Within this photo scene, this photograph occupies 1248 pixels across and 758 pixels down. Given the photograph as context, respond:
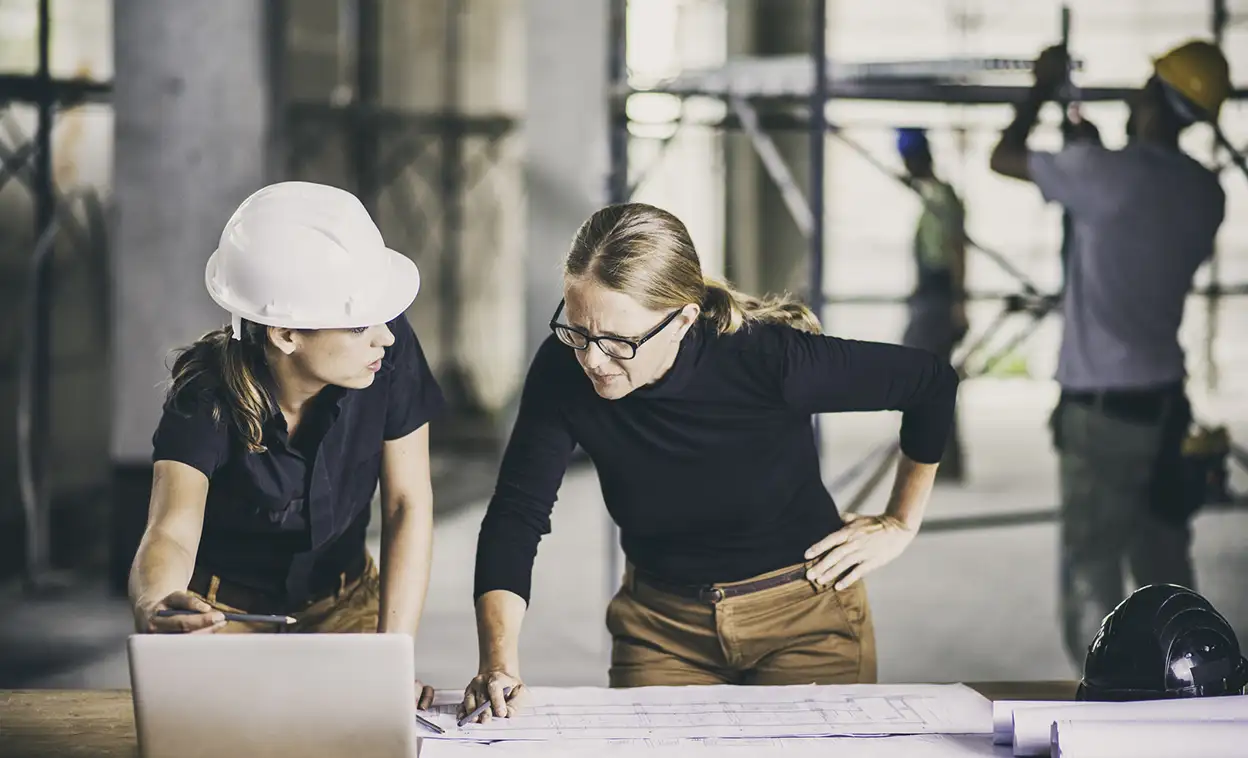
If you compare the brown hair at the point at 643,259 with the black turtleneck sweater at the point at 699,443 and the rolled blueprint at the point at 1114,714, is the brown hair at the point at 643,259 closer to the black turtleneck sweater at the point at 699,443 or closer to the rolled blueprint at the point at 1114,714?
the black turtleneck sweater at the point at 699,443

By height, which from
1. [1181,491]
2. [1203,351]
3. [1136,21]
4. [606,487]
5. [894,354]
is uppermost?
[1136,21]

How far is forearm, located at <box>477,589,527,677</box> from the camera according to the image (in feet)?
7.04

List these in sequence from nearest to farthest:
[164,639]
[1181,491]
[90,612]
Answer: [164,639], [1181,491], [90,612]

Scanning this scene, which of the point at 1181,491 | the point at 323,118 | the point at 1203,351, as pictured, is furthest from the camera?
the point at 1203,351

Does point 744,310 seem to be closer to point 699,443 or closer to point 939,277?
point 699,443

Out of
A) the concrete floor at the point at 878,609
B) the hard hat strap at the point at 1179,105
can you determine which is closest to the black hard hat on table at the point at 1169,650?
the hard hat strap at the point at 1179,105

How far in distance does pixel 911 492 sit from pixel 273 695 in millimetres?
1375

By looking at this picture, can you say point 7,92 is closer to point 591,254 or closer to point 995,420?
point 591,254

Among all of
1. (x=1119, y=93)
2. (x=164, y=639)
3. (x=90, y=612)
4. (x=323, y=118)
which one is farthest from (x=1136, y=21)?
(x=164, y=639)

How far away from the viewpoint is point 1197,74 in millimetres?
4227

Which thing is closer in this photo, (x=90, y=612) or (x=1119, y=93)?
(x=1119, y=93)

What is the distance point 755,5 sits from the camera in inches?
586

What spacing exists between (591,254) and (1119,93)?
12.2 ft

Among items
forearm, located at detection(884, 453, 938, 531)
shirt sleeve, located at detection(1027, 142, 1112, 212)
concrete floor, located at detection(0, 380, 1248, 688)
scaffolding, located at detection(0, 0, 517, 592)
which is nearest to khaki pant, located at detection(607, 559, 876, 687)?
forearm, located at detection(884, 453, 938, 531)
